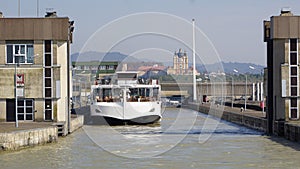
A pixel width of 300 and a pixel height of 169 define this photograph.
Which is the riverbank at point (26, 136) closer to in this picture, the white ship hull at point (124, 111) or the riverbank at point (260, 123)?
the riverbank at point (260, 123)

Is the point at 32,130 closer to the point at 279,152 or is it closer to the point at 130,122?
the point at 279,152

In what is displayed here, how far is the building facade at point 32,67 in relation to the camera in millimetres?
47000

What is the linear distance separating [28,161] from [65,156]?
3.08 meters

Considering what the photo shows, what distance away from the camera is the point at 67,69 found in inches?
1938

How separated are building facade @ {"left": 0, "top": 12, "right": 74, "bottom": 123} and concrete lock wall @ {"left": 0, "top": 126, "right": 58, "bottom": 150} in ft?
20.3

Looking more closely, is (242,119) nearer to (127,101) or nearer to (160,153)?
(127,101)

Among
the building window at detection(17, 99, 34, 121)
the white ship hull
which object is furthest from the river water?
the white ship hull

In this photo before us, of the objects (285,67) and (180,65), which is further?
(180,65)

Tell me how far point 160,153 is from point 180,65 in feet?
448

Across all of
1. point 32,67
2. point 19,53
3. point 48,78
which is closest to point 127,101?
point 48,78

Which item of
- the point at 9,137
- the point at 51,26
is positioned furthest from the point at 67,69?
the point at 9,137

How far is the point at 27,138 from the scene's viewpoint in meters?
37.0

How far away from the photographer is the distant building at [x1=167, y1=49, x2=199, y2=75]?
16750 centimetres

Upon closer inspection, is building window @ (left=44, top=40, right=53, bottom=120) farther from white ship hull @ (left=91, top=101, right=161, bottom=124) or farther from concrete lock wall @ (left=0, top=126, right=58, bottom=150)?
white ship hull @ (left=91, top=101, right=161, bottom=124)
